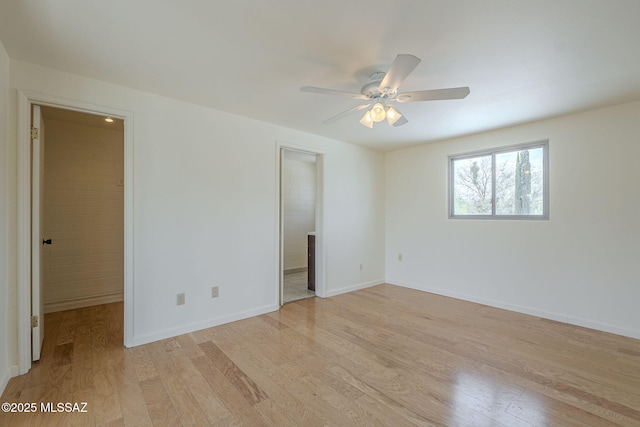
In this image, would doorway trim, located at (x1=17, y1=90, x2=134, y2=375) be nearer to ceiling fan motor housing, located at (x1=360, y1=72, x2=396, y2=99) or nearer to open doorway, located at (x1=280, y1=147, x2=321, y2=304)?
ceiling fan motor housing, located at (x1=360, y1=72, x2=396, y2=99)

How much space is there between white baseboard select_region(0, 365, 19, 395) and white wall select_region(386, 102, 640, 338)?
15.3 feet

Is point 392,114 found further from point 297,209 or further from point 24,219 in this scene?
point 297,209

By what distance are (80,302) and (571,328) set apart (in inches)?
229

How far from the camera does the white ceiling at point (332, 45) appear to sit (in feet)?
5.20

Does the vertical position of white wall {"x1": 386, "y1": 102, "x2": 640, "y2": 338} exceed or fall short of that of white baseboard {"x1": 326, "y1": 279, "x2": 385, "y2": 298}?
it exceeds it

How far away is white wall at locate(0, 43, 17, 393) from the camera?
194 centimetres

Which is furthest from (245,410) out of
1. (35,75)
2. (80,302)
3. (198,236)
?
(80,302)

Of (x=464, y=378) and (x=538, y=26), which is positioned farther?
(x=464, y=378)

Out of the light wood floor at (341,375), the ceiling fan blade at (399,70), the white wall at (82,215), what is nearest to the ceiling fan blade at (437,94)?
the ceiling fan blade at (399,70)

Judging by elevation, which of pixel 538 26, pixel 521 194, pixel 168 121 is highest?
pixel 538 26

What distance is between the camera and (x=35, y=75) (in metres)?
2.19

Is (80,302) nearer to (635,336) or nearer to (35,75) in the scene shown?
(35,75)

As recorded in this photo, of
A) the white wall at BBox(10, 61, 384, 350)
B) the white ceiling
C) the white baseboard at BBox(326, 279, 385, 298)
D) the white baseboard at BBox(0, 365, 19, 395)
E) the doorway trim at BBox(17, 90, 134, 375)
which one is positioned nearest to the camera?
the white ceiling

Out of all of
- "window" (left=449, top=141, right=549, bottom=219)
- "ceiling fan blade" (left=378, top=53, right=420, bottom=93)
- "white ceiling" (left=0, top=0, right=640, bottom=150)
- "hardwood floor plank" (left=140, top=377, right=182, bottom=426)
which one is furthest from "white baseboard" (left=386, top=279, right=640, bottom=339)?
"hardwood floor plank" (left=140, top=377, right=182, bottom=426)
